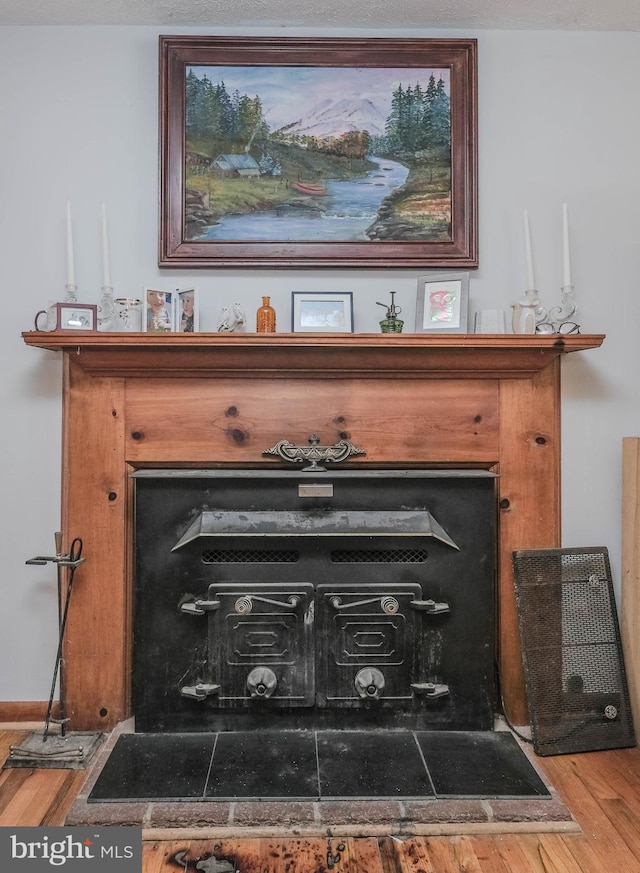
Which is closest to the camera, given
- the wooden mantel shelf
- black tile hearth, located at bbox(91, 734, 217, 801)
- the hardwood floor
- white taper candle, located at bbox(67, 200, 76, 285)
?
the hardwood floor

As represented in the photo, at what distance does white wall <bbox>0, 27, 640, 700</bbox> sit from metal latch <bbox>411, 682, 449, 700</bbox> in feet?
2.09

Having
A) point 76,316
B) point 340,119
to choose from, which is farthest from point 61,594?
point 340,119

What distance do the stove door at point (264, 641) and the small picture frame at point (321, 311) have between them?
0.80 metres

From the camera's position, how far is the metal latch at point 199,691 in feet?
5.44

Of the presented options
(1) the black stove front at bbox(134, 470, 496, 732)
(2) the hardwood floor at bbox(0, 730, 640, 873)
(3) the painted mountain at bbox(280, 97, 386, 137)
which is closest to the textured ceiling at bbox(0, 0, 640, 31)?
(3) the painted mountain at bbox(280, 97, 386, 137)

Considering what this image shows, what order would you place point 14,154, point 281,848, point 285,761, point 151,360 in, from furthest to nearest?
point 14,154 → point 151,360 → point 285,761 → point 281,848

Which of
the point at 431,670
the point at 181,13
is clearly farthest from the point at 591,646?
the point at 181,13

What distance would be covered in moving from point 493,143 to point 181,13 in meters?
1.07

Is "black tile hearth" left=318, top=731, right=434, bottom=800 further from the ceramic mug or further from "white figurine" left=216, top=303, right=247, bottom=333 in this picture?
the ceramic mug

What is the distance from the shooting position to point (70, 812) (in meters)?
1.39

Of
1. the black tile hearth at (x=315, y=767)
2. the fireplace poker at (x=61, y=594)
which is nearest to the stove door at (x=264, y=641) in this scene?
the black tile hearth at (x=315, y=767)

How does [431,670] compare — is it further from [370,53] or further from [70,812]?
[370,53]

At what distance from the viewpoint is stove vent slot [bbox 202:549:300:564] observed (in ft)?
5.61

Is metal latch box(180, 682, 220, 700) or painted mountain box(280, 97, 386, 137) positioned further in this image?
painted mountain box(280, 97, 386, 137)
